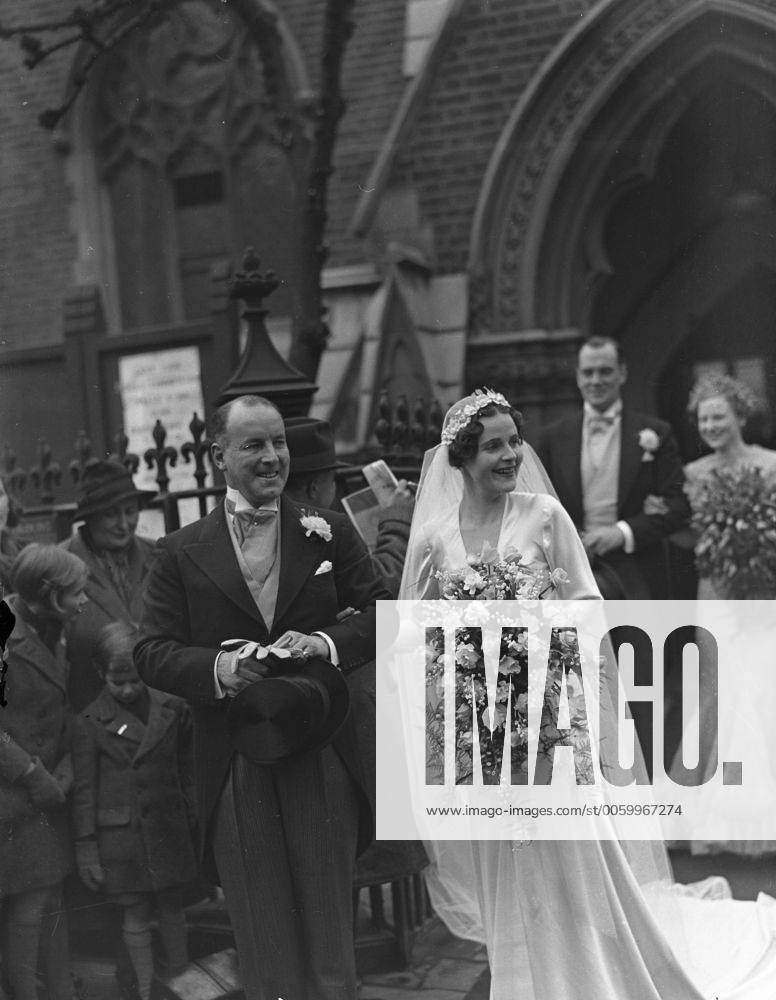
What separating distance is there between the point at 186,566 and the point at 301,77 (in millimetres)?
6220

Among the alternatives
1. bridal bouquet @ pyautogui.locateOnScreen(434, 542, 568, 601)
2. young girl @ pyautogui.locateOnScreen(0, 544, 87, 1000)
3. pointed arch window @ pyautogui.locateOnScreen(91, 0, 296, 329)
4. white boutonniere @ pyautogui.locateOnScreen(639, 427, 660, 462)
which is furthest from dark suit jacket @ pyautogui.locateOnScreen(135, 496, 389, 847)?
pointed arch window @ pyautogui.locateOnScreen(91, 0, 296, 329)

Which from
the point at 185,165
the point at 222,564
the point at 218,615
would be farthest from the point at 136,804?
the point at 185,165

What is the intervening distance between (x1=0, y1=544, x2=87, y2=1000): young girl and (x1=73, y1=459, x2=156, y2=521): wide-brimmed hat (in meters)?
0.46

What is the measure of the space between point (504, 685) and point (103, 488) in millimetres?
1955

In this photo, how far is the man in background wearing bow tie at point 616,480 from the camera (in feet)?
19.4

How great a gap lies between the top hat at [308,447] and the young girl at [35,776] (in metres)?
0.86

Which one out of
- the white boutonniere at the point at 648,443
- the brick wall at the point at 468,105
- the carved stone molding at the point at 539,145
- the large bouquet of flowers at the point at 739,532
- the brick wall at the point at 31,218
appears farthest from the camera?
the brick wall at the point at 31,218

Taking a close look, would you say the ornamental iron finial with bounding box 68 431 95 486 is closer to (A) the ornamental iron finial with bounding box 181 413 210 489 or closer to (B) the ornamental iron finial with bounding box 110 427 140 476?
(B) the ornamental iron finial with bounding box 110 427 140 476

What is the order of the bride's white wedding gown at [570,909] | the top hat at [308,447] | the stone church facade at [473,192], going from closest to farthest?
the bride's white wedding gown at [570,909] < the top hat at [308,447] < the stone church facade at [473,192]

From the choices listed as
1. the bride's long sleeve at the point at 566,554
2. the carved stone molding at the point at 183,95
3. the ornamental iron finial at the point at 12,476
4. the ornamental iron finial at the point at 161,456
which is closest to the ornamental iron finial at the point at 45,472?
the ornamental iron finial at the point at 12,476

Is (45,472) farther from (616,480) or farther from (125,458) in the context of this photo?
(616,480)

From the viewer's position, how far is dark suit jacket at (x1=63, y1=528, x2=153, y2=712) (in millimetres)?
4996

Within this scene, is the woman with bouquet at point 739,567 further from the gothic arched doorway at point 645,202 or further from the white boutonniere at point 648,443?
the gothic arched doorway at point 645,202

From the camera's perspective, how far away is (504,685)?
13.9 ft
